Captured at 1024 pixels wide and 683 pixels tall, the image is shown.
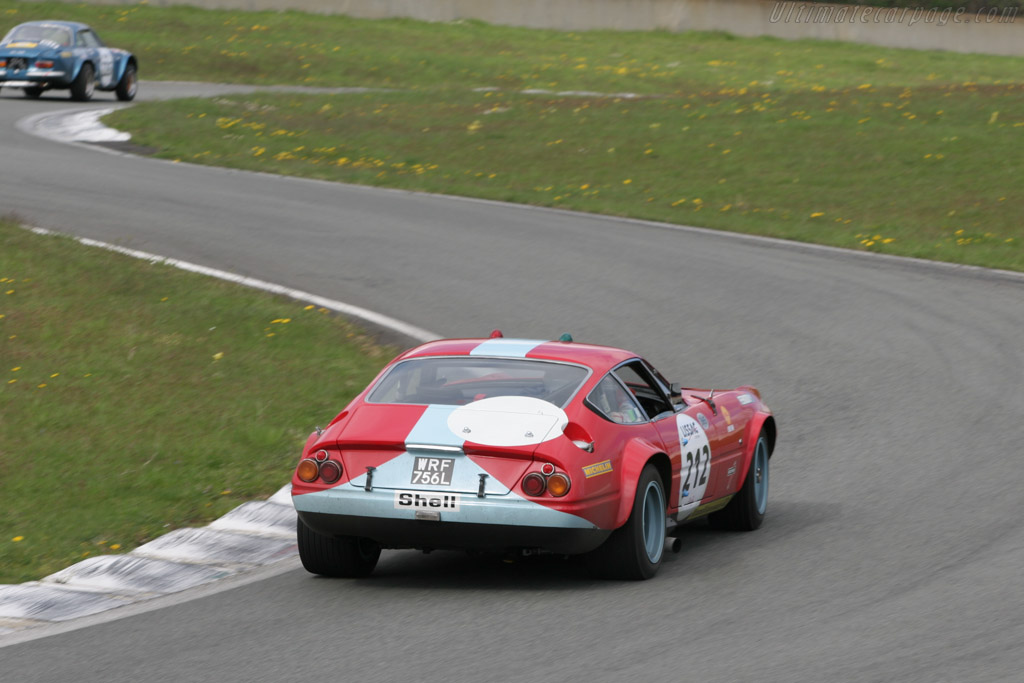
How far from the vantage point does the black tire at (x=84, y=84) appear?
28.5 m

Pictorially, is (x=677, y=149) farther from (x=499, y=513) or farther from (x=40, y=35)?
(x=499, y=513)

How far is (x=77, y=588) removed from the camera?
711 centimetres

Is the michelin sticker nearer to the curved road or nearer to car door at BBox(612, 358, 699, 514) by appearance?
car door at BBox(612, 358, 699, 514)

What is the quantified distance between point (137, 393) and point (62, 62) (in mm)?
19765

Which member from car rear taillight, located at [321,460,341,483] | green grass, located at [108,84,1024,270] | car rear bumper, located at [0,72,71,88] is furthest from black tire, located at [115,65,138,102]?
car rear taillight, located at [321,460,341,483]

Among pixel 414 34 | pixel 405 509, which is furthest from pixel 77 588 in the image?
pixel 414 34

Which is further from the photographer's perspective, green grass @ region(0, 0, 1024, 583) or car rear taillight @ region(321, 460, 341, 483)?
green grass @ region(0, 0, 1024, 583)

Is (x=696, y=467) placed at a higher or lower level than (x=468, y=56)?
higher

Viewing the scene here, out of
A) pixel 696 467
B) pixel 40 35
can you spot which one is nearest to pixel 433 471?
pixel 696 467

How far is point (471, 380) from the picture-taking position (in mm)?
7746

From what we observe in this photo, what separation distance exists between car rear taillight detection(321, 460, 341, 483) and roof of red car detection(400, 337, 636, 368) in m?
0.92

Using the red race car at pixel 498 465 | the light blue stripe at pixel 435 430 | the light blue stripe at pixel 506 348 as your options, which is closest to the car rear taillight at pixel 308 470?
the red race car at pixel 498 465

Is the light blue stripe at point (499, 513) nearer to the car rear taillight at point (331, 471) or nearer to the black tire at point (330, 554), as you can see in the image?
the car rear taillight at point (331, 471)

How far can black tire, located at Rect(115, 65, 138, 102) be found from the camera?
29.4 m
